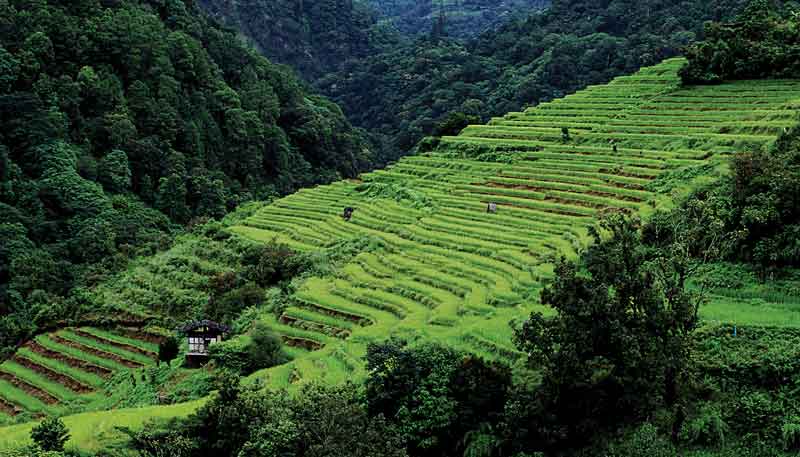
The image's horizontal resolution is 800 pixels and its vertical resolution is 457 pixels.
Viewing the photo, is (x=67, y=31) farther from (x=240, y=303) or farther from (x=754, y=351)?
(x=754, y=351)

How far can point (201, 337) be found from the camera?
76.7 ft

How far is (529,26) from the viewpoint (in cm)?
7988

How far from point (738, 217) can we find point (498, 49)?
62.5 m

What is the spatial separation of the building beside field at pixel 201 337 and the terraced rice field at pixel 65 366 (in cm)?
297

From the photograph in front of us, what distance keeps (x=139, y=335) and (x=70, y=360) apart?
227cm

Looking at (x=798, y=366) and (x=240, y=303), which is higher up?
(x=798, y=366)

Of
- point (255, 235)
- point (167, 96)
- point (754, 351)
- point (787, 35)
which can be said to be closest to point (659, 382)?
point (754, 351)

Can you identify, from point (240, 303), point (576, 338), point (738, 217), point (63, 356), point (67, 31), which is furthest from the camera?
point (67, 31)

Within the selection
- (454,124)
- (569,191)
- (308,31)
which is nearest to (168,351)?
(569,191)

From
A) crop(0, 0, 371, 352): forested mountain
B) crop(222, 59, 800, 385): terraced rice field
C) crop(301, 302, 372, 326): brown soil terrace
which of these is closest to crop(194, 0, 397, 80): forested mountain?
crop(0, 0, 371, 352): forested mountain

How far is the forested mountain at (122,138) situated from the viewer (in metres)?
40.4

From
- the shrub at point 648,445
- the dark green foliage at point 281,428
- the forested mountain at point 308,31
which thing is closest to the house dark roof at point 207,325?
the dark green foliage at point 281,428

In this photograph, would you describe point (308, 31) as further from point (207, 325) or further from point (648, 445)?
point (648, 445)

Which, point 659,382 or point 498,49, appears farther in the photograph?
point 498,49
